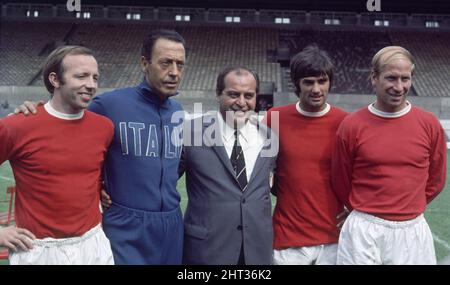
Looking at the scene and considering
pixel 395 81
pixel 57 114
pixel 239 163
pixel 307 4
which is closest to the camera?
pixel 57 114

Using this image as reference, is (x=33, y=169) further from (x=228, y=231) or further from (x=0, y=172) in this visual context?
(x=0, y=172)

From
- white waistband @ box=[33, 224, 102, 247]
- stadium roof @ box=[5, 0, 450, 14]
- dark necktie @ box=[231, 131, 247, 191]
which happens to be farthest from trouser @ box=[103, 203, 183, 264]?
stadium roof @ box=[5, 0, 450, 14]

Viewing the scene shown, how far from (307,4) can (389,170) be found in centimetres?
2626

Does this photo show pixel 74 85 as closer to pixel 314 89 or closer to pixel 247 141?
pixel 247 141

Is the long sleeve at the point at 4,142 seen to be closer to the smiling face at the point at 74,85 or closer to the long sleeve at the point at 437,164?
the smiling face at the point at 74,85

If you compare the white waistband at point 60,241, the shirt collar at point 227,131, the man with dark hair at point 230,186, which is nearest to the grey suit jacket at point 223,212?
the man with dark hair at point 230,186

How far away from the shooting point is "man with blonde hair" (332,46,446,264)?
2.71 metres

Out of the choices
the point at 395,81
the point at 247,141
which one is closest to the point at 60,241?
the point at 247,141

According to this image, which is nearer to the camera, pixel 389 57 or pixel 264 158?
pixel 389 57

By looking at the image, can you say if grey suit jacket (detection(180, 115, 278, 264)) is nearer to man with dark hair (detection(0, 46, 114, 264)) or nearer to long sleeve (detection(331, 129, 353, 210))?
long sleeve (detection(331, 129, 353, 210))

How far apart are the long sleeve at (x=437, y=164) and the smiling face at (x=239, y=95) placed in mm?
1111

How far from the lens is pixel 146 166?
9.10ft

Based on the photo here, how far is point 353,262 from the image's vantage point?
2.72 m

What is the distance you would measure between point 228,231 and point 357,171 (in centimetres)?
84
